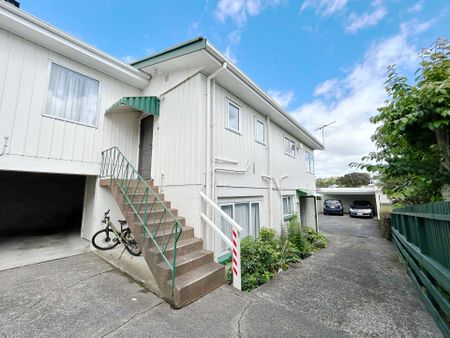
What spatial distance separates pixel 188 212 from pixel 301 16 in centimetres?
990

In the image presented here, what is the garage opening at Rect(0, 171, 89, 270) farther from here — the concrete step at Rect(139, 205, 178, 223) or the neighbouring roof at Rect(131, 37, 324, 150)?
the neighbouring roof at Rect(131, 37, 324, 150)

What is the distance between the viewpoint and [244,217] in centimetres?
643

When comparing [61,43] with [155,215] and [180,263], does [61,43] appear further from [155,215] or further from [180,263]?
[180,263]

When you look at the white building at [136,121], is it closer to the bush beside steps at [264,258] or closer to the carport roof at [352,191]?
the bush beside steps at [264,258]

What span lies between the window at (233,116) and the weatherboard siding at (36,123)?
3.90 meters

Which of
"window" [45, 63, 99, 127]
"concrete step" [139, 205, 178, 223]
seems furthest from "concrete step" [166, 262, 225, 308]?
"window" [45, 63, 99, 127]

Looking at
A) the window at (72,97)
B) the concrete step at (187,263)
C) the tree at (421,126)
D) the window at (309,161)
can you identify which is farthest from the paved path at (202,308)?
the window at (309,161)

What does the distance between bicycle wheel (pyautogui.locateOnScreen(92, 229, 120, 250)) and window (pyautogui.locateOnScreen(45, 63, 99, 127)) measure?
3200mm

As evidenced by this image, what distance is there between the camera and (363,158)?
378 centimetres

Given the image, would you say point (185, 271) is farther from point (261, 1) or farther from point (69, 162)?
point (261, 1)

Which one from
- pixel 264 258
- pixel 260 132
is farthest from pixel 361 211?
pixel 264 258

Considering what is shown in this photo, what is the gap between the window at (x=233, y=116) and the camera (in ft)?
20.8

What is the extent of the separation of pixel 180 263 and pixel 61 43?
609 cm

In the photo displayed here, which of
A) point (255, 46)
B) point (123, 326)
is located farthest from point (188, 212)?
point (255, 46)
